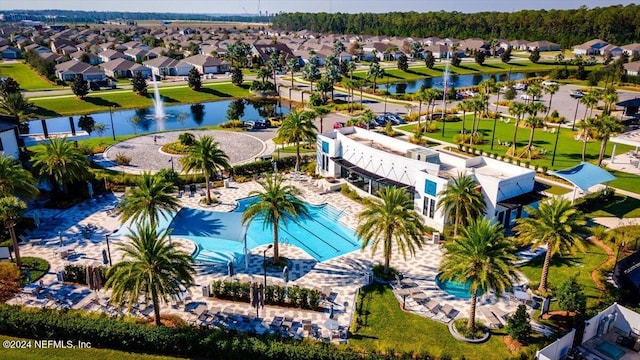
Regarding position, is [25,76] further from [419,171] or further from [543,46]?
[543,46]

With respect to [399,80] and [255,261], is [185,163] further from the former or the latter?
[399,80]

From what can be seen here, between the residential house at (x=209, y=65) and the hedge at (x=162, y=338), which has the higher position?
the residential house at (x=209, y=65)

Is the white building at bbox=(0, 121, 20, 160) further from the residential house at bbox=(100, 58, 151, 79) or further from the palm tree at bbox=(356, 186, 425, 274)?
the residential house at bbox=(100, 58, 151, 79)

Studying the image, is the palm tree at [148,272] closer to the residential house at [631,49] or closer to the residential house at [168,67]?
the residential house at [168,67]

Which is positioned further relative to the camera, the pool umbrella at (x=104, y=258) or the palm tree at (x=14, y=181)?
the palm tree at (x=14, y=181)

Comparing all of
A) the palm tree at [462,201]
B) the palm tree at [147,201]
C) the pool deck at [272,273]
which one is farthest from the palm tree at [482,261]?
the palm tree at [147,201]

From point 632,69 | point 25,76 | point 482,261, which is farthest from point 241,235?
point 632,69

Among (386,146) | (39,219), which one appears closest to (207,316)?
(39,219)
